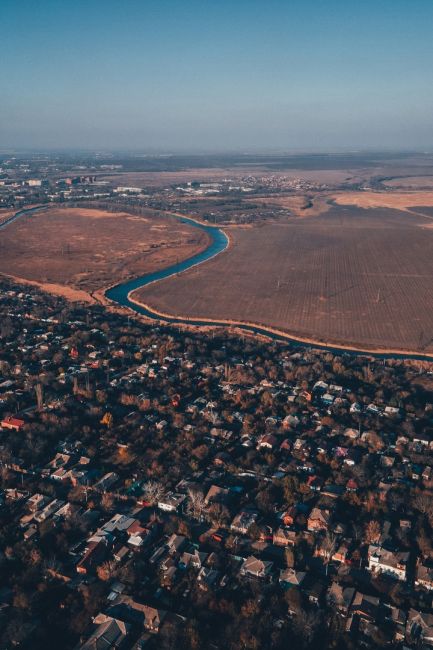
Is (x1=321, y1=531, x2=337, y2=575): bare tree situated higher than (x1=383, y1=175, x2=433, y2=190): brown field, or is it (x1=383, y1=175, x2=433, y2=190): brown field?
(x1=383, y1=175, x2=433, y2=190): brown field

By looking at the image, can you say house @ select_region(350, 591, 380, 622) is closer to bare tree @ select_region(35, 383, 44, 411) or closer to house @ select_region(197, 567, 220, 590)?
house @ select_region(197, 567, 220, 590)

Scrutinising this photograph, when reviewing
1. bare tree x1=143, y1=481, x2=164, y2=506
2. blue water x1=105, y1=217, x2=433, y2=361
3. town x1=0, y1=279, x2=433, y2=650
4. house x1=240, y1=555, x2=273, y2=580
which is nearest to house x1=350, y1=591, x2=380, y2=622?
town x1=0, y1=279, x2=433, y2=650

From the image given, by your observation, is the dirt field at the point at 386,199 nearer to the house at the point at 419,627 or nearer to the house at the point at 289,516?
the house at the point at 289,516

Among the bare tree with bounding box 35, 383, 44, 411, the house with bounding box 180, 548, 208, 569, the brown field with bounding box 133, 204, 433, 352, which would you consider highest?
the brown field with bounding box 133, 204, 433, 352

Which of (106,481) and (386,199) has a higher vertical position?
(386,199)

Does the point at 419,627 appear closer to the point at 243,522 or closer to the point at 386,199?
the point at 243,522

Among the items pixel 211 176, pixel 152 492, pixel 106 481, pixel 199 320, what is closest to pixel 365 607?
pixel 152 492

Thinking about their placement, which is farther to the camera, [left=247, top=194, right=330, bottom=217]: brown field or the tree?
[left=247, top=194, right=330, bottom=217]: brown field
